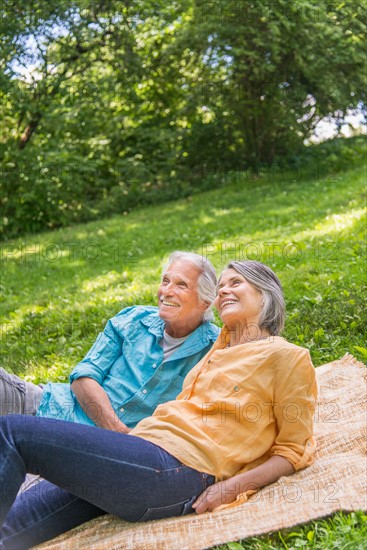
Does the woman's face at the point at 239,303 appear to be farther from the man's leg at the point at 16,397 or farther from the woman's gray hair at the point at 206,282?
the man's leg at the point at 16,397

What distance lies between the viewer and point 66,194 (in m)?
13.9

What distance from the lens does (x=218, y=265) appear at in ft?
25.8

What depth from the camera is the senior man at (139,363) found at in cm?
370

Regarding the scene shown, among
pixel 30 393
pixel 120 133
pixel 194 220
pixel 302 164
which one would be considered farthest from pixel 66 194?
pixel 30 393

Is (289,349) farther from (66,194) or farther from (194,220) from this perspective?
(66,194)

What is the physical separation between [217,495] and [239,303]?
2.88 feet

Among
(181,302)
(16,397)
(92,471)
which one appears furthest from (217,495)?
(16,397)

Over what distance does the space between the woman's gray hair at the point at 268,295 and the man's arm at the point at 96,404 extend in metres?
0.88

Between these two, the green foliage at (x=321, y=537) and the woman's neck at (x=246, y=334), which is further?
the woman's neck at (x=246, y=334)

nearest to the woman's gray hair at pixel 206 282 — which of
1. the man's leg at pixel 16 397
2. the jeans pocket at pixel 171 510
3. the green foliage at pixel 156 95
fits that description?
the man's leg at pixel 16 397

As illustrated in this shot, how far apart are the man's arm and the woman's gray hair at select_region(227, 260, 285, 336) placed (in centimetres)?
88

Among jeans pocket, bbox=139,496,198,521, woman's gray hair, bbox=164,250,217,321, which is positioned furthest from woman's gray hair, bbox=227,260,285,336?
jeans pocket, bbox=139,496,198,521

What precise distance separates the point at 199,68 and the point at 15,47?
4.19m

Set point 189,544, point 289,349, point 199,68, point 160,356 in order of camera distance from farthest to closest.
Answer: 1. point 199,68
2. point 160,356
3. point 289,349
4. point 189,544
